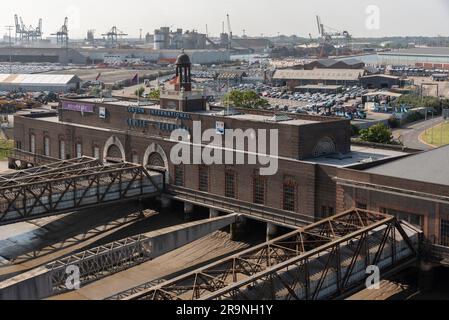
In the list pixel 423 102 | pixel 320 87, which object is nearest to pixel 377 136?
pixel 423 102

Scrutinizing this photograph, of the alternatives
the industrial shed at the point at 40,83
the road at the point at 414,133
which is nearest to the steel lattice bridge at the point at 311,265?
the road at the point at 414,133

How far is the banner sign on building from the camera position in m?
51.0

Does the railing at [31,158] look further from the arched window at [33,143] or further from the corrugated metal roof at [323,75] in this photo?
the corrugated metal roof at [323,75]

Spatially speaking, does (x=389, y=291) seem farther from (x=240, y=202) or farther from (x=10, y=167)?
(x=10, y=167)

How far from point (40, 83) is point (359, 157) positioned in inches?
4324

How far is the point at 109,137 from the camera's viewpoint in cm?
4822

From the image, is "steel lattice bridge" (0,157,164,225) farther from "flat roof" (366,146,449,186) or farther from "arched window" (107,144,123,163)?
"flat roof" (366,146,449,186)

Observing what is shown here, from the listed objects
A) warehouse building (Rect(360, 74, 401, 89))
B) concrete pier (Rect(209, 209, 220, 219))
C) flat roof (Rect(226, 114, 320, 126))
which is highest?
warehouse building (Rect(360, 74, 401, 89))

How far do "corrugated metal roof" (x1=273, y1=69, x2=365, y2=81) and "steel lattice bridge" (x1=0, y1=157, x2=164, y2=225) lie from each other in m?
100.0

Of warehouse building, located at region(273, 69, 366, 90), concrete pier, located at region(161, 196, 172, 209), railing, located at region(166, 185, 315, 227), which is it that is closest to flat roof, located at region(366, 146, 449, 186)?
railing, located at region(166, 185, 315, 227)

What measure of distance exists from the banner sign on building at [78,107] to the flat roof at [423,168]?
24.3 m

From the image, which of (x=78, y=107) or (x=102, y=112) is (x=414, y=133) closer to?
(x=102, y=112)

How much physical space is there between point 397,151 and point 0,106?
253 ft
